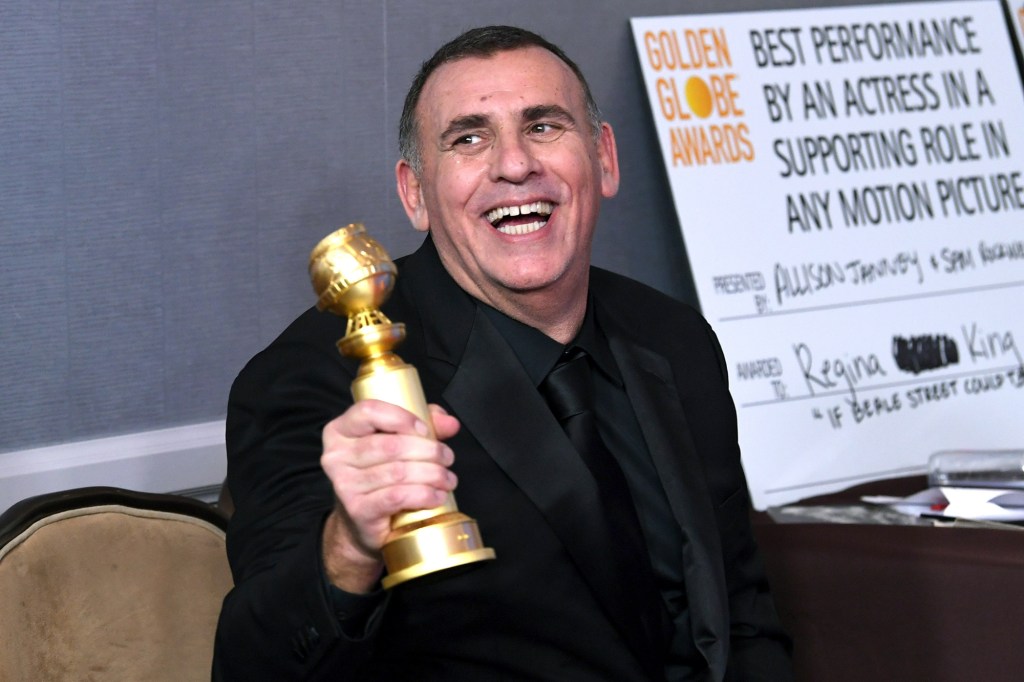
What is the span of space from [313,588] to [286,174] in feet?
4.40

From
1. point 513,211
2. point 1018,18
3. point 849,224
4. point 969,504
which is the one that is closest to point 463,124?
point 513,211

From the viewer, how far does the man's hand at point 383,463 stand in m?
0.96

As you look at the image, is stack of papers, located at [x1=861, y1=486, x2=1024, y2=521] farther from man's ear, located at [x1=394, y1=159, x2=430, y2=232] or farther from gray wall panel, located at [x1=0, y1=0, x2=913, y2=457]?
gray wall panel, located at [x1=0, y1=0, x2=913, y2=457]

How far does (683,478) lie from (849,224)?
141 cm

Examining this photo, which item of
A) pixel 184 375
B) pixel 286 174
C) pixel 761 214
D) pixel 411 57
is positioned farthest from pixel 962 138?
pixel 184 375

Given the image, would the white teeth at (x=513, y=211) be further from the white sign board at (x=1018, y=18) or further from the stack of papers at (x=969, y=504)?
the white sign board at (x=1018, y=18)

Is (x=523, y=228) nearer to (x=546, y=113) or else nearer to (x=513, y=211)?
(x=513, y=211)

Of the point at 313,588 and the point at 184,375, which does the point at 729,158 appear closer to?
the point at 184,375

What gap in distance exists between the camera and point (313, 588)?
1.19 metres

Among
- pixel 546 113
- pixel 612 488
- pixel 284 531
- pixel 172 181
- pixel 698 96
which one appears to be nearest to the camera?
pixel 284 531

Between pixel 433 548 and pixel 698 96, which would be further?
pixel 698 96

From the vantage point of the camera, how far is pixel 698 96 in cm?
285

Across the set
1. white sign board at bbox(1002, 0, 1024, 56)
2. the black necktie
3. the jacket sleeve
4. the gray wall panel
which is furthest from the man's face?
white sign board at bbox(1002, 0, 1024, 56)

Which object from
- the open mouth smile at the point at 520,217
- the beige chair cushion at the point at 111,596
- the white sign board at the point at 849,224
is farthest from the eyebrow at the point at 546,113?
the white sign board at the point at 849,224
